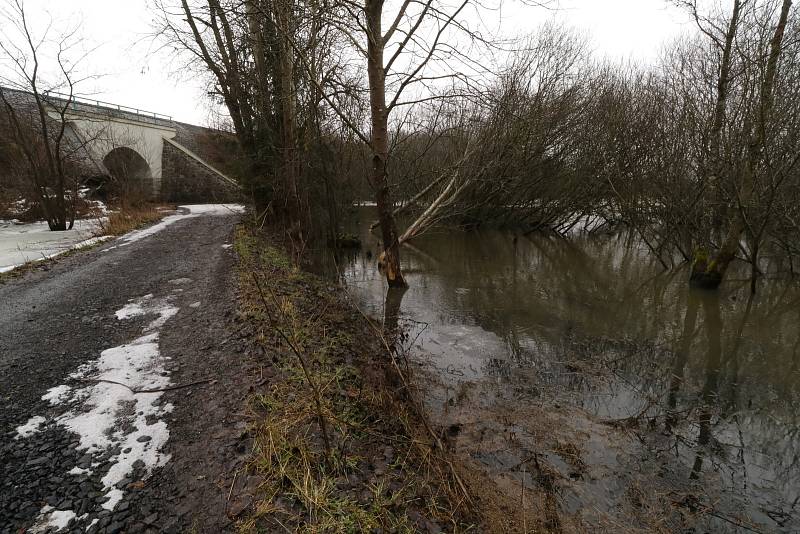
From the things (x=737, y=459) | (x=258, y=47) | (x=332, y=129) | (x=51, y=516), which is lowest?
(x=737, y=459)

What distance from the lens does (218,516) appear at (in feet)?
7.98

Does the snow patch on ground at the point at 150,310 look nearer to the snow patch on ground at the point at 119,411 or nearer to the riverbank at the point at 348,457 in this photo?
the snow patch on ground at the point at 119,411

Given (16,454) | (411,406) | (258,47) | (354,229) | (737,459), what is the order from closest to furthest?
(16,454) < (737,459) < (411,406) < (258,47) < (354,229)

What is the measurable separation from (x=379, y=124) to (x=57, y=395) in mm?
6460

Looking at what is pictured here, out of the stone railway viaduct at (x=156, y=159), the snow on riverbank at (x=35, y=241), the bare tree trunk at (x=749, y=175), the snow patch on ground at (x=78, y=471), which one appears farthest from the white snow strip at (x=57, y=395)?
the stone railway viaduct at (x=156, y=159)

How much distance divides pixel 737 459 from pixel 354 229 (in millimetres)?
19103

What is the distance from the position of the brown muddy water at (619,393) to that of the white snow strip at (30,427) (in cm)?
358

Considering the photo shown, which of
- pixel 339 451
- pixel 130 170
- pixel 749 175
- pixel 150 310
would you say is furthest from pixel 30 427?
pixel 130 170

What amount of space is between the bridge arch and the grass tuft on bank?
21284 mm

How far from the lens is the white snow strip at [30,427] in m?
3.12

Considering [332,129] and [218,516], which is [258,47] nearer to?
[332,129]

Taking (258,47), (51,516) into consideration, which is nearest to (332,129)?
(258,47)

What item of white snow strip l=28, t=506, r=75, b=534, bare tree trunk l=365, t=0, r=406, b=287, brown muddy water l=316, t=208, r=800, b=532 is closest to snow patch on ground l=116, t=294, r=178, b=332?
white snow strip l=28, t=506, r=75, b=534

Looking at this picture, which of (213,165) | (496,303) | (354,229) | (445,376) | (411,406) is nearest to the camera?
(411,406)
